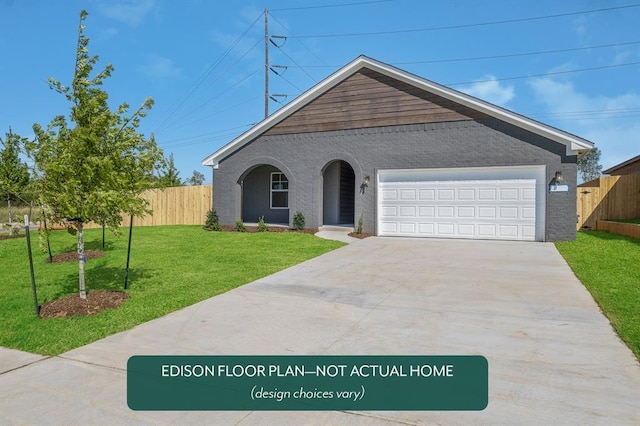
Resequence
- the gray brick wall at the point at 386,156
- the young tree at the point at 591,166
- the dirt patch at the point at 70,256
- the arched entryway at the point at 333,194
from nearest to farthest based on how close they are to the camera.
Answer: the dirt patch at the point at 70,256 < the gray brick wall at the point at 386,156 < the arched entryway at the point at 333,194 < the young tree at the point at 591,166

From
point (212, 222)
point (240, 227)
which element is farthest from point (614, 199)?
point (212, 222)

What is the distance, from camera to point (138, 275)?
7.96 metres

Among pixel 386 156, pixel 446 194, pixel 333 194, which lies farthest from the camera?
pixel 333 194

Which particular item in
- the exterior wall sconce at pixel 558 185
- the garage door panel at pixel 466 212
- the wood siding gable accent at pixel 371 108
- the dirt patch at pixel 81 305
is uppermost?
the wood siding gable accent at pixel 371 108

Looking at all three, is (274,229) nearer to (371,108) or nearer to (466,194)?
(371,108)

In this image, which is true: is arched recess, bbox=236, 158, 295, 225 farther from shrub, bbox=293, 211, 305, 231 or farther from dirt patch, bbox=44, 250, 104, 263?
dirt patch, bbox=44, 250, 104, 263

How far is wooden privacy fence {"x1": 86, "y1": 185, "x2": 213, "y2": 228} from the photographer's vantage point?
20.7 m

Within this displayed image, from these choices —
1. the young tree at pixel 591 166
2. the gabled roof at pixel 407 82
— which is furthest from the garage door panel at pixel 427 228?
the young tree at pixel 591 166

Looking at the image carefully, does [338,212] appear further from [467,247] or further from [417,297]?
[417,297]

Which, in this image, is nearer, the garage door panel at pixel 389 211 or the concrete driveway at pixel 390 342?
the concrete driveway at pixel 390 342

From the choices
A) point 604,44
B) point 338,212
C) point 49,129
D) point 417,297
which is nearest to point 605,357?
point 417,297

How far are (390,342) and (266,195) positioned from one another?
15696 millimetres

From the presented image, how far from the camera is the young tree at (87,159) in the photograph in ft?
16.9

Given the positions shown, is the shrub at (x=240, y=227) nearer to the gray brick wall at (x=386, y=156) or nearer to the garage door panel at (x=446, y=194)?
the gray brick wall at (x=386, y=156)
